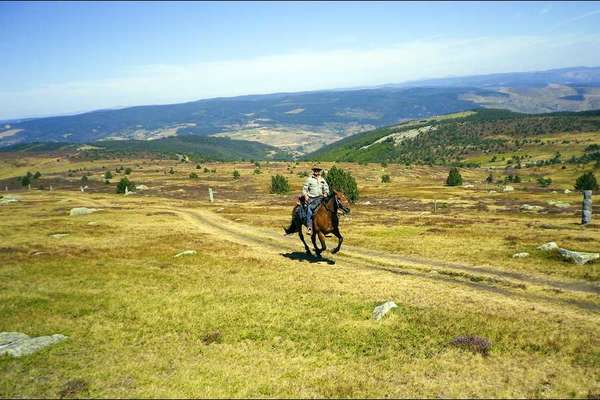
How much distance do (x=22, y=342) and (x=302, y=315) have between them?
11.0 m

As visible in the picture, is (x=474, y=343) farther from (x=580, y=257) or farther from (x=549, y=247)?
(x=549, y=247)

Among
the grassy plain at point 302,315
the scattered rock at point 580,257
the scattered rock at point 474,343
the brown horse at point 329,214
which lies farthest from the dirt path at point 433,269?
the scattered rock at point 474,343

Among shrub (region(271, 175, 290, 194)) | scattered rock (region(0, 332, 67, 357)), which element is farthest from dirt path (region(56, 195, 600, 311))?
shrub (region(271, 175, 290, 194))

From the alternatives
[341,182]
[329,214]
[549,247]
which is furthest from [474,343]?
[341,182]

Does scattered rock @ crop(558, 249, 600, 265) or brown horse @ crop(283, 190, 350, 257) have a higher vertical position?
brown horse @ crop(283, 190, 350, 257)

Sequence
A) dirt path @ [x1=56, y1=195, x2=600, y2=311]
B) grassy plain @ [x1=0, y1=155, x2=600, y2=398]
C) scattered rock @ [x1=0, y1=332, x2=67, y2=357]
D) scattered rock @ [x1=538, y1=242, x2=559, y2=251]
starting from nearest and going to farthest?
1. grassy plain @ [x1=0, y1=155, x2=600, y2=398]
2. scattered rock @ [x1=0, y1=332, x2=67, y2=357]
3. dirt path @ [x1=56, y1=195, x2=600, y2=311]
4. scattered rock @ [x1=538, y1=242, x2=559, y2=251]

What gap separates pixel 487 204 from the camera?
247ft

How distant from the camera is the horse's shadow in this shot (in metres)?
29.8

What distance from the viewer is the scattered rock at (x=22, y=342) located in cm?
1591

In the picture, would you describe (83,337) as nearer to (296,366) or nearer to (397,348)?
(296,366)

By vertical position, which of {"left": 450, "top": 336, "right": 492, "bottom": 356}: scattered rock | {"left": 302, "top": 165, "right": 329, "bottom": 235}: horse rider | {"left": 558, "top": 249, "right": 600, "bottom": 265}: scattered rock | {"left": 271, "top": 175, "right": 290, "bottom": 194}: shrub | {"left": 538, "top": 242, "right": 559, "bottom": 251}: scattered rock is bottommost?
{"left": 271, "top": 175, "right": 290, "bottom": 194}: shrub

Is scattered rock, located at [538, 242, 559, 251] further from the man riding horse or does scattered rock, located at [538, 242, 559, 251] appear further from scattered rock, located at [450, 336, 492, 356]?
scattered rock, located at [450, 336, 492, 356]

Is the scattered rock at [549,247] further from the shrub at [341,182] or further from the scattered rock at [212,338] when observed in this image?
the shrub at [341,182]

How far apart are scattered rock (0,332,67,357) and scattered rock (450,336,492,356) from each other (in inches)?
596
